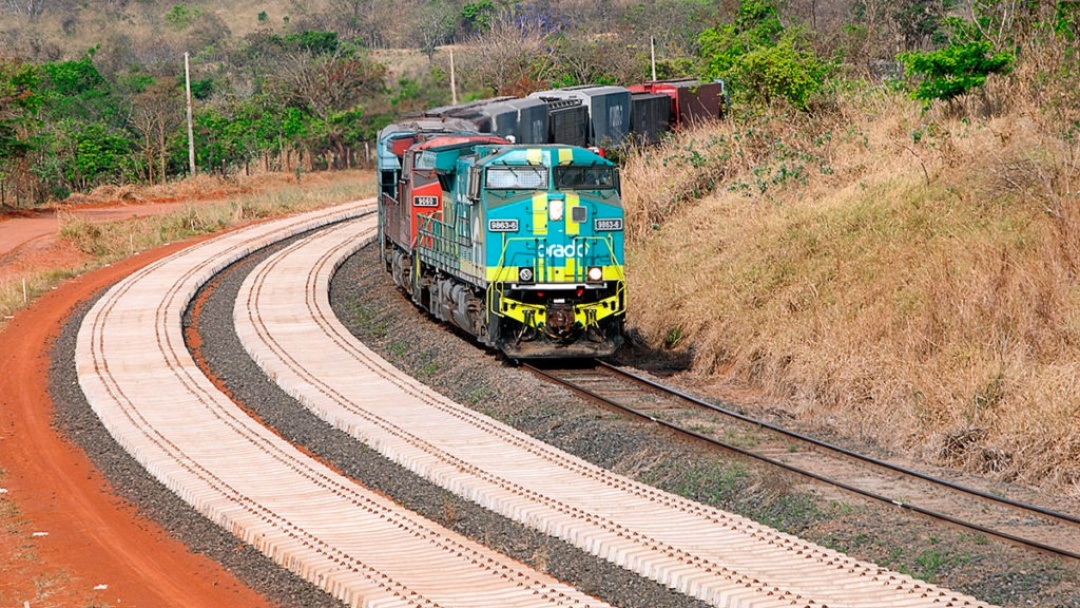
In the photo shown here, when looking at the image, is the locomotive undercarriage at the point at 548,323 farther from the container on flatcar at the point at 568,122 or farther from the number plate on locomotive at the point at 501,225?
the container on flatcar at the point at 568,122

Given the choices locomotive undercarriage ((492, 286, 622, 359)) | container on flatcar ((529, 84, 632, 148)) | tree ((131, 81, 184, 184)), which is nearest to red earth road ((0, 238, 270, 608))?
locomotive undercarriage ((492, 286, 622, 359))

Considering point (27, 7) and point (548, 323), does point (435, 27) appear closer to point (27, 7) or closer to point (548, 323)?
point (27, 7)

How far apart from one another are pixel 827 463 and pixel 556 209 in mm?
6667

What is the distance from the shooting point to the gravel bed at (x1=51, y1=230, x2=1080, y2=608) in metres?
11.1

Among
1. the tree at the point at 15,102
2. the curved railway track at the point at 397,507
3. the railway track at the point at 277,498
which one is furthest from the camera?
the tree at the point at 15,102

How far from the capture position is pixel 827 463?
14961 mm

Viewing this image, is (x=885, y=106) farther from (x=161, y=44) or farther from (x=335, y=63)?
(x=161, y=44)

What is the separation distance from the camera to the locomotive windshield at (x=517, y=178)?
19.9 m

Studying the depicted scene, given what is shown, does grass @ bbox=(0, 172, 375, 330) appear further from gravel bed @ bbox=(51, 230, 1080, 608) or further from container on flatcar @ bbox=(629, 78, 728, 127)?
container on flatcar @ bbox=(629, 78, 728, 127)

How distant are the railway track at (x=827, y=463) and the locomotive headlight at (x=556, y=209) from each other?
2518 millimetres

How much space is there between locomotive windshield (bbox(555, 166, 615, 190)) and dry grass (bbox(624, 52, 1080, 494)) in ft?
10.6

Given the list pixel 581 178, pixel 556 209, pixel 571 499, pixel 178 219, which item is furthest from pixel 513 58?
pixel 571 499

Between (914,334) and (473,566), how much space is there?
9119 millimetres

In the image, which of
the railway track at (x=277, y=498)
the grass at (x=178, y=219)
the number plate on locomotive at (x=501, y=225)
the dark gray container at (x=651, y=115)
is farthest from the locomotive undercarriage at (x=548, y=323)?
the dark gray container at (x=651, y=115)
